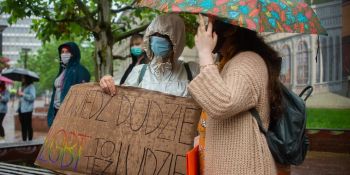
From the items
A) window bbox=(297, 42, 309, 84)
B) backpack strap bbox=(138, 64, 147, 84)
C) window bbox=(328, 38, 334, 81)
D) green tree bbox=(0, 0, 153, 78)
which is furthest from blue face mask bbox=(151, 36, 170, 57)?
window bbox=(297, 42, 309, 84)

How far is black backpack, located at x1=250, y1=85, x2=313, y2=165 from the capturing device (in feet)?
7.02

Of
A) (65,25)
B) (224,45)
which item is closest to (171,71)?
(224,45)

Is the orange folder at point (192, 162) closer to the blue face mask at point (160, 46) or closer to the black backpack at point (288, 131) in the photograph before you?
the black backpack at point (288, 131)

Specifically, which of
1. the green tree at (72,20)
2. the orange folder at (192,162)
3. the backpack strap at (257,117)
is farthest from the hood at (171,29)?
the green tree at (72,20)

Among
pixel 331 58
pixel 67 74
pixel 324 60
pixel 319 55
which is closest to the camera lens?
pixel 67 74

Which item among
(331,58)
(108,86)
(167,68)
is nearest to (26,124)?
(331,58)

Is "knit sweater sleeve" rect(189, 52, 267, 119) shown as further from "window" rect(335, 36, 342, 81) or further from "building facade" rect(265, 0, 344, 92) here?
"window" rect(335, 36, 342, 81)

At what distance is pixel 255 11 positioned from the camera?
2115 millimetres

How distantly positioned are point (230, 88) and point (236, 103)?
0.24 feet

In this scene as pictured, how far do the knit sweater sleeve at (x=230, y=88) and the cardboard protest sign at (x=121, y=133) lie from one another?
0.81 metres

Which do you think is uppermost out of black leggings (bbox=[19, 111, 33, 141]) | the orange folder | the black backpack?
the black backpack

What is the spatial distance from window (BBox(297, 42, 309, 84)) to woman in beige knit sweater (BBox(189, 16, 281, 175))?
26.1 feet

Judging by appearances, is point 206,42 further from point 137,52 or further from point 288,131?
point 137,52

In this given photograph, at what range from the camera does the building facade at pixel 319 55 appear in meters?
8.34
